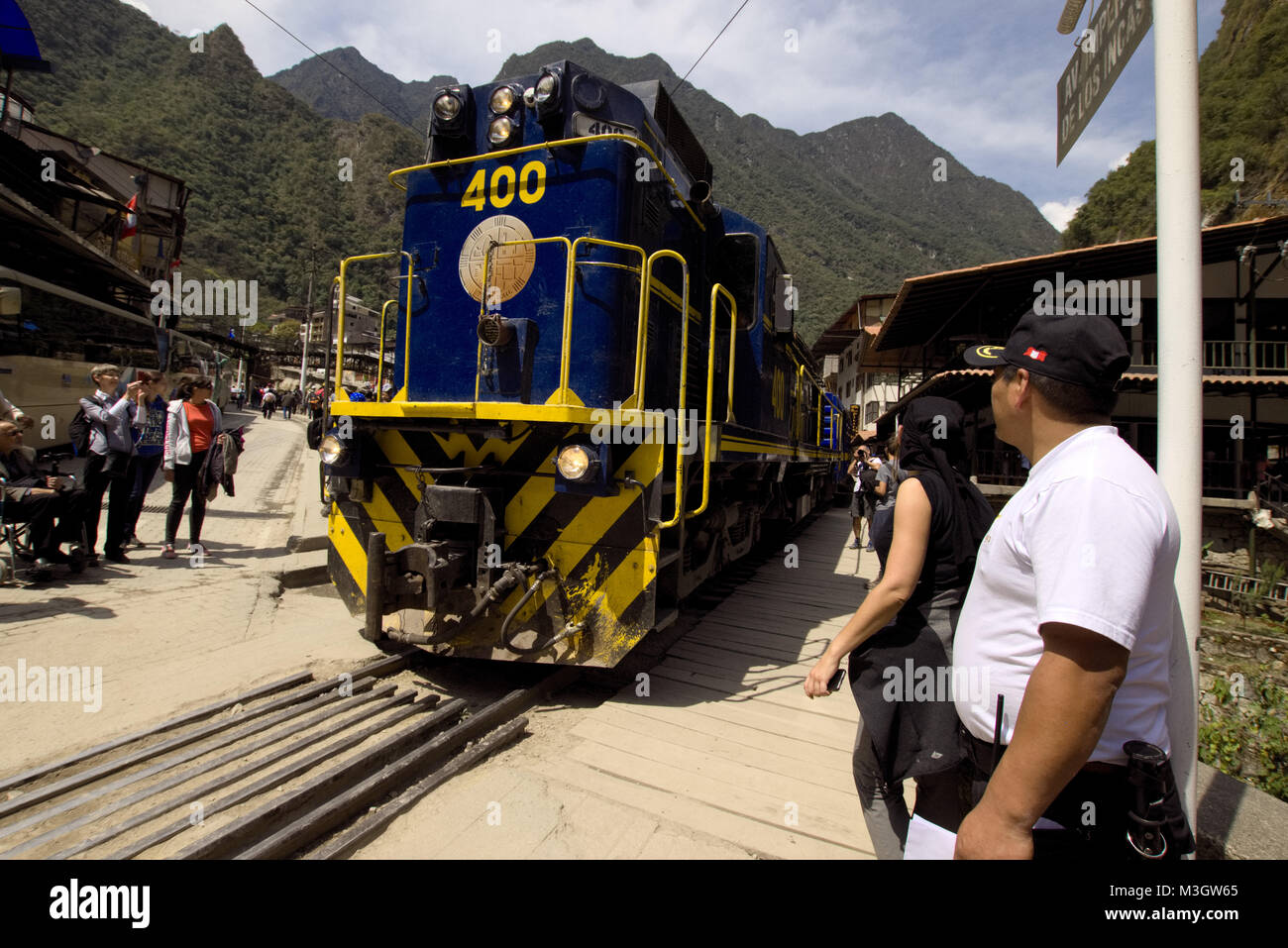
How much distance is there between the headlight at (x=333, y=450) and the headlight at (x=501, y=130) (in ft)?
7.34

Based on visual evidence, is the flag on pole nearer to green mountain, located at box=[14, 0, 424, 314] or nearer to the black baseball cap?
the black baseball cap

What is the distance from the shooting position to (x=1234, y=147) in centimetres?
2431

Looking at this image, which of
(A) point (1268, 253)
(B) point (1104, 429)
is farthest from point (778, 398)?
(A) point (1268, 253)

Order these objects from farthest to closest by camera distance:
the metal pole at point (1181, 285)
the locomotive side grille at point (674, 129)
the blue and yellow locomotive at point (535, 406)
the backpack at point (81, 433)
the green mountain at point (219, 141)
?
the green mountain at point (219, 141) → the backpack at point (81, 433) → the locomotive side grille at point (674, 129) → the blue and yellow locomotive at point (535, 406) → the metal pole at point (1181, 285)

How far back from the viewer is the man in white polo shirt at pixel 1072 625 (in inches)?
44.5

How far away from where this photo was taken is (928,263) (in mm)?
73938

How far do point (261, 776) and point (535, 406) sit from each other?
2.14m

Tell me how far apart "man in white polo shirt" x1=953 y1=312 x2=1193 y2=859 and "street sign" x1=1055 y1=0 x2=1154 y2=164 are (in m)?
1.71

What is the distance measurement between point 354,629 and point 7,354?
1022cm

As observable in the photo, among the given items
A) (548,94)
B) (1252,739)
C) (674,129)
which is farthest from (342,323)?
(1252,739)

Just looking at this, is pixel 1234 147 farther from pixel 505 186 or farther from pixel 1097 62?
pixel 505 186

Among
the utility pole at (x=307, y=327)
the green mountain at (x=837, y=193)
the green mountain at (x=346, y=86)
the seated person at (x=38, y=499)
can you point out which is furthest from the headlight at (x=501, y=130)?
the green mountain at (x=346, y=86)

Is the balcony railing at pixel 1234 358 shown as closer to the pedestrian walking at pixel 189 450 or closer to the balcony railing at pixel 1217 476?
the balcony railing at pixel 1217 476
